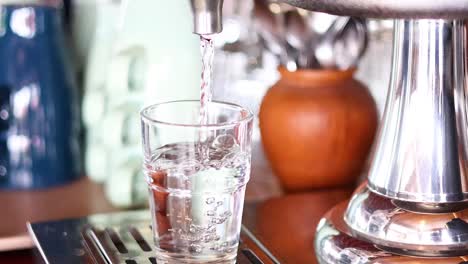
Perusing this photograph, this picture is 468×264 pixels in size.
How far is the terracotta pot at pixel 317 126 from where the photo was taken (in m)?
0.82

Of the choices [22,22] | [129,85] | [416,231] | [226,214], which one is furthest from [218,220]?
[22,22]

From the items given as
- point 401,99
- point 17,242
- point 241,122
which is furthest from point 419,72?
point 17,242

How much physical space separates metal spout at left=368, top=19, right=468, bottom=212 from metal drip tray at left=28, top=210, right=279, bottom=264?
0.13 m

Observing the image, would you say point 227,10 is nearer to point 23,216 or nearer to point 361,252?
point 23,216

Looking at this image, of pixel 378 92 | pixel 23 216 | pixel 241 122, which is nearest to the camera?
pixel 241 122

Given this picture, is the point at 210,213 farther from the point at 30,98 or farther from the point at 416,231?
the point at 30,98

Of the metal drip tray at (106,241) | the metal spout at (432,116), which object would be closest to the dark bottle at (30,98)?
the metal drip tray at (106,241)

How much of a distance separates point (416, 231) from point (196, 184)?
0.16 m

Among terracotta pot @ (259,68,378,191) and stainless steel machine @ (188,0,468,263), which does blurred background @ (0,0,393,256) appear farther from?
stainless steel machine @ (188,0,468,263)

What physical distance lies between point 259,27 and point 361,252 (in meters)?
0.31

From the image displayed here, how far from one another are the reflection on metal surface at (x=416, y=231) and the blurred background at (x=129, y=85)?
0.19 meters

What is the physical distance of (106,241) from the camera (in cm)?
72

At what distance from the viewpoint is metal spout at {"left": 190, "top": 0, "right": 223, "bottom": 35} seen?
1.88ft

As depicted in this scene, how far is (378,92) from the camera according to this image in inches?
37.4
